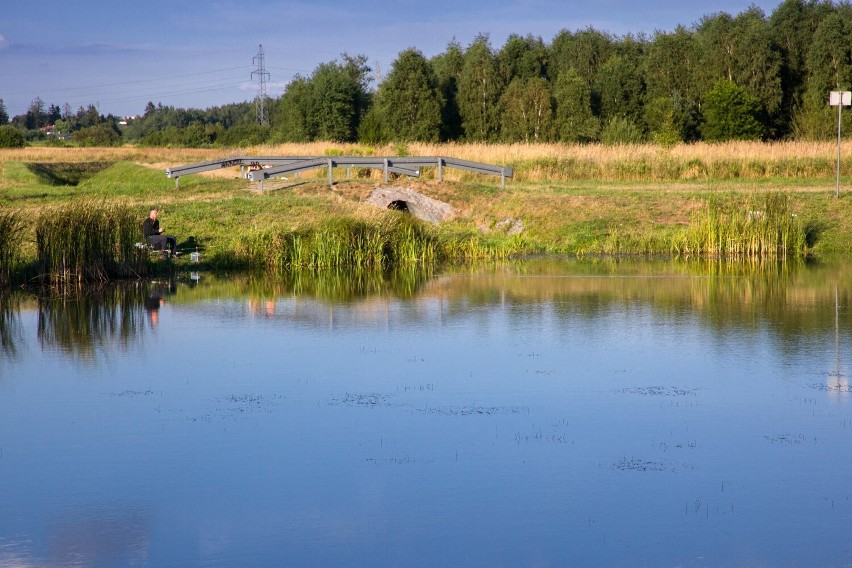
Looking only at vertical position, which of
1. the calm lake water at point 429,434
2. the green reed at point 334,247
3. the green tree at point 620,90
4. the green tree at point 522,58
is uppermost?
the green tree at point 522,58

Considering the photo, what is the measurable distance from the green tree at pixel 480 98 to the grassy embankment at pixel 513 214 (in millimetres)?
34952

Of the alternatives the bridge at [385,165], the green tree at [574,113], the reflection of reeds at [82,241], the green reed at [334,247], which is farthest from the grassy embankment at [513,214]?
the green tree at [574,113]

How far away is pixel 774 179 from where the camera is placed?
3597cm

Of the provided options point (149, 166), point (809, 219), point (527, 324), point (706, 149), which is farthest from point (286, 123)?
point (527, 324)

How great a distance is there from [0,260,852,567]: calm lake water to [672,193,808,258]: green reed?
8.09m

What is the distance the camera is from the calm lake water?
7738 mm

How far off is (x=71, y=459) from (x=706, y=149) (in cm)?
3431

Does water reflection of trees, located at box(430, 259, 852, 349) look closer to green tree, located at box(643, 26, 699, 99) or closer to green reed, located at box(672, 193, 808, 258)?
green reed, located at box(672, 193, 808, 258)

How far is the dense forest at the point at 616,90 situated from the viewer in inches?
2478

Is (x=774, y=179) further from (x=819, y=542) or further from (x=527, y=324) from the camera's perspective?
(x=819, y=542)

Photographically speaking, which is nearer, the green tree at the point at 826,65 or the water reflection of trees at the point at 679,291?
the water reflection of trees at the point at 679,291

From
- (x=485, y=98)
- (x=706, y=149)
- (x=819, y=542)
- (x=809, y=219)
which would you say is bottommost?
(x=819, y=542)

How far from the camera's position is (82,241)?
2123cm

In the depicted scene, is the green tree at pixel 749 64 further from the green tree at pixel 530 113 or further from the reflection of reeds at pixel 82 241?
the reflection of reeds at pixel 82 241
